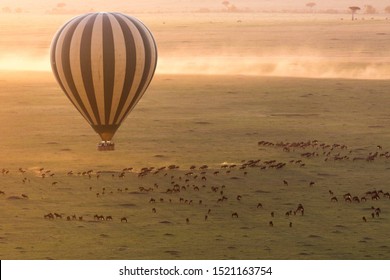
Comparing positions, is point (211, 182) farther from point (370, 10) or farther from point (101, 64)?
point (370, 10)

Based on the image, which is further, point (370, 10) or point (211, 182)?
point (370, 10)

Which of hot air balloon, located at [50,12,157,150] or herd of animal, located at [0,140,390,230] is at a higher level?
hot air balloon, located at [50,12,157,150]

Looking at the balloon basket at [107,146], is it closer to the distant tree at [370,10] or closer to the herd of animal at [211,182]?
the herd of animal at [211,182]

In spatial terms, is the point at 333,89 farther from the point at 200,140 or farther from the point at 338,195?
the point at 338,195

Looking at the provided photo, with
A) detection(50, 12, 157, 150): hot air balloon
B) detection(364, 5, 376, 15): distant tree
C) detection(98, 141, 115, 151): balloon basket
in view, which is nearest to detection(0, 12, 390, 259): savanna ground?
detection(98, 141, 115, 151): balloon basket

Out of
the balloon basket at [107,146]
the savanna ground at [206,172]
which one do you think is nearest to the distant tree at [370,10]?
the savanna ground at [206,172]

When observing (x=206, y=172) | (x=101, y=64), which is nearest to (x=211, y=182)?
(x=206, y=172)

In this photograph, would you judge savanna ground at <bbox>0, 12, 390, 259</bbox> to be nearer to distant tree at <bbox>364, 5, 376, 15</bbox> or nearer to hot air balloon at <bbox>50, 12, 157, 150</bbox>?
hot air balloon at <bbox>50, 12, 157, 150</bbox>

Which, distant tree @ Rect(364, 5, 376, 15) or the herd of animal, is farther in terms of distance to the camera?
distant tree @ Rect(364, 5, 376, 15)
